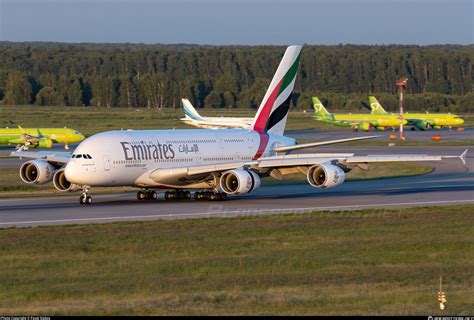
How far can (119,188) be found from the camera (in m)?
53.0

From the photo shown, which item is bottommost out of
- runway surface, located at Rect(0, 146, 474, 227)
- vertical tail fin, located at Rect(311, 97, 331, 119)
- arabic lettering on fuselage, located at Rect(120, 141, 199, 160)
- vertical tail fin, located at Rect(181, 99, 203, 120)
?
runway surface, located at Rect(0, 146, 474, 227)

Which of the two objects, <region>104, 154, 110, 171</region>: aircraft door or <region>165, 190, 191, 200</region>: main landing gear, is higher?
<region>104, 154, 110, 171</region>: aircraft door

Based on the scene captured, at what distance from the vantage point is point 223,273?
25.1 metres

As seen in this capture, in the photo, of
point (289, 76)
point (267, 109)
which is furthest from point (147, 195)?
point (289, 76)

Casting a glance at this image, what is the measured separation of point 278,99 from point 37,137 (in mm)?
51719

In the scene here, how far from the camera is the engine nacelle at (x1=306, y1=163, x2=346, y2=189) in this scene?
1709 inches

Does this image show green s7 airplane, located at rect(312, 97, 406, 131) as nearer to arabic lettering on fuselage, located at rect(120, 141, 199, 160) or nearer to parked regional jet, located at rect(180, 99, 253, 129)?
parked regional jet, located at rect(180, 99, 253, 129)

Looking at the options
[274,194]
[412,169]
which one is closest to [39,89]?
[412,169]

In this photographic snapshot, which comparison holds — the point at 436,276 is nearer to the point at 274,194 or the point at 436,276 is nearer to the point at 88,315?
the point at 88,315

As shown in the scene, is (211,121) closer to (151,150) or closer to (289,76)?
(289,76)

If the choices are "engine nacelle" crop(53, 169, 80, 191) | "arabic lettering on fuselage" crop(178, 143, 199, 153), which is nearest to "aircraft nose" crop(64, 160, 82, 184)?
"engine nacelle" crop(53, 169, 80, 191)

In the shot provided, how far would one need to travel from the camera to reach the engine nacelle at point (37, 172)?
45.8 metres

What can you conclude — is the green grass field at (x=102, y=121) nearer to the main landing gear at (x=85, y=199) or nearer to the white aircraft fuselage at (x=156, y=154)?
the white aircraft fuselage at (x=156, y=154)

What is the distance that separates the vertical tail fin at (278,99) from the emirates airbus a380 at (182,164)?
1.62 metres
